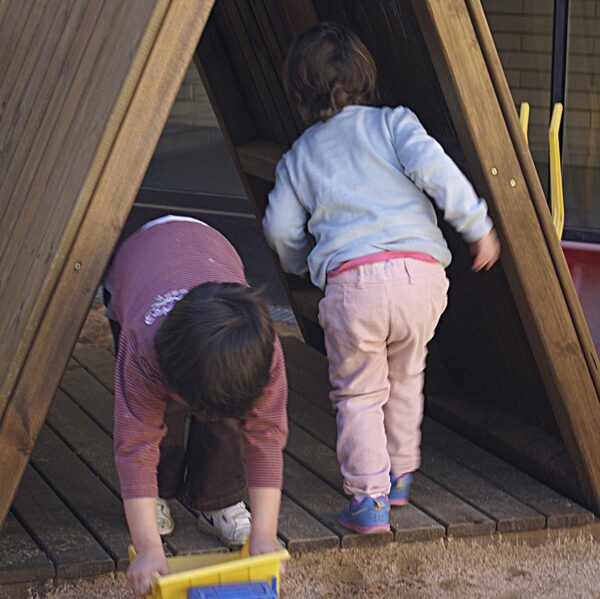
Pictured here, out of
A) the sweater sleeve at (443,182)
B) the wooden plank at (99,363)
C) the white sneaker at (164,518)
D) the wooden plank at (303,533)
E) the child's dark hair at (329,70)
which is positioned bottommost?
the wooden plank at (99,363)

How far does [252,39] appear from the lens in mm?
4293

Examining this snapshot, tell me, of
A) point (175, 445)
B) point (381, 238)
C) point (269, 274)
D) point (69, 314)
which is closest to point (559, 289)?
point (381, 238)

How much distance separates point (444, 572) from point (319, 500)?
473 mm

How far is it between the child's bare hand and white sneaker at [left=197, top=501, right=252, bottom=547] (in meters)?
0.93

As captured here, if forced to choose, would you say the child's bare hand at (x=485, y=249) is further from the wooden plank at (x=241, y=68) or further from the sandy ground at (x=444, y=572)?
the wooden plank at (x=241, y=68)

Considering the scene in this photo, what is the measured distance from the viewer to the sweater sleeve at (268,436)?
280 cm

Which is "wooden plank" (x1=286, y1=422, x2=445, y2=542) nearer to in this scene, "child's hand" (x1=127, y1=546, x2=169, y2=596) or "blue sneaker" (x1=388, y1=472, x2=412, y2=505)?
"blue sneaker" (x1=388, y1=472, x2=412, y2=505)

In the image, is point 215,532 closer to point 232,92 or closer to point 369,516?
point 369,516

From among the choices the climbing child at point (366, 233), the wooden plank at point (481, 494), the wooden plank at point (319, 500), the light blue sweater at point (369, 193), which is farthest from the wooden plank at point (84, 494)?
the wooden plank at point (481, 494)

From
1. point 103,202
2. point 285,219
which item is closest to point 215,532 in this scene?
point 285,219

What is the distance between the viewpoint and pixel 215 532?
339cm

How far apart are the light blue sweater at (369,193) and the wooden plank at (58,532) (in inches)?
37.6

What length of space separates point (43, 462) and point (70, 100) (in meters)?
1.27

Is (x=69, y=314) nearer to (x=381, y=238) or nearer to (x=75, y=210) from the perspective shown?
(x=75, y=210)
